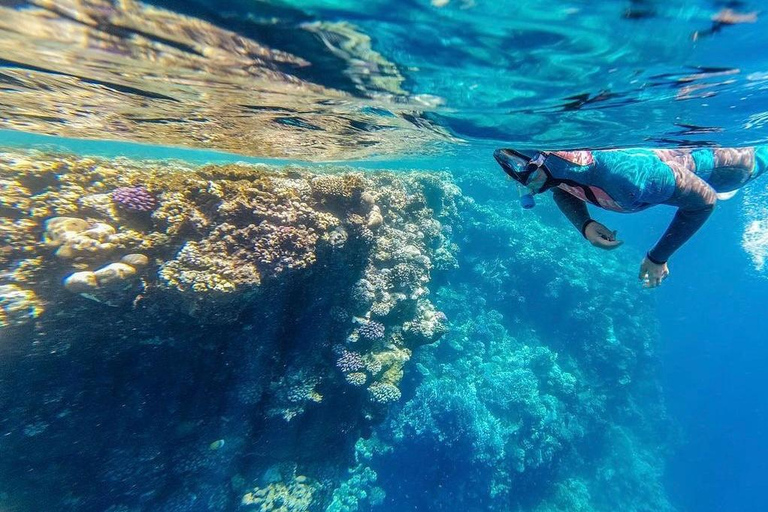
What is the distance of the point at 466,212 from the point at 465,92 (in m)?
15.6

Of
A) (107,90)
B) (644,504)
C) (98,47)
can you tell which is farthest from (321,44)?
(644,504)

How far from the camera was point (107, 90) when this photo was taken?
23.1 feet

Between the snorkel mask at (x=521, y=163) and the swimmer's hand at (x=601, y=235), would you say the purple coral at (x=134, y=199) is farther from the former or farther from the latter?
the swimmer's hand at (x=601, y=235)

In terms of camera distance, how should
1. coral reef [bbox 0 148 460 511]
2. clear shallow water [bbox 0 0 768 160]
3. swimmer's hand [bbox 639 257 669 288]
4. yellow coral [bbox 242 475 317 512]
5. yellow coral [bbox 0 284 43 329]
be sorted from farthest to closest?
yellow coral [bbox 242 475 317 512]
coral reef [bbox 0 148 460 511]
yellow coral [bbox 0 284 43 329]
clear shallow water [bbox 0 0 768 160]
swimmer's hand [bbox 639 257 669 288]

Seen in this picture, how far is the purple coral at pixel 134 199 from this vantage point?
6224mm

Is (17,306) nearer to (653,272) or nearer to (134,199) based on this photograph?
(134,199)

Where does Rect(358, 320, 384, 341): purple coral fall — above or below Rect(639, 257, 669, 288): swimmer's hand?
below

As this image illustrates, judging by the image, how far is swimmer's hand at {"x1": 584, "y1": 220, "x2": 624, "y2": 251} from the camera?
8.75 ft

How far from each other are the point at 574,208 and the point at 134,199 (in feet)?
23.9

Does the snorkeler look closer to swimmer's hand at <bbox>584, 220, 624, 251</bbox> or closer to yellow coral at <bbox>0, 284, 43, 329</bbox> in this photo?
swimmer's hand at <bbox>584, 220, 624, 251</bbox>

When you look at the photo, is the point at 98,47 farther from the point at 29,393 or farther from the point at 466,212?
the point at 466,212

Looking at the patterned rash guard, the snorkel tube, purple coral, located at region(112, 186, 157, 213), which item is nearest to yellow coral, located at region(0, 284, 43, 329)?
purple coral, located at region(112, 186, 157, 213)

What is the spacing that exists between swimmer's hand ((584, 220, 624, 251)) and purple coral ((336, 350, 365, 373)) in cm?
670

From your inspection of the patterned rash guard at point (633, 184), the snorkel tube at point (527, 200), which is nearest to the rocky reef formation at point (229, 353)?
the snorkel tube at point (527, 200)
